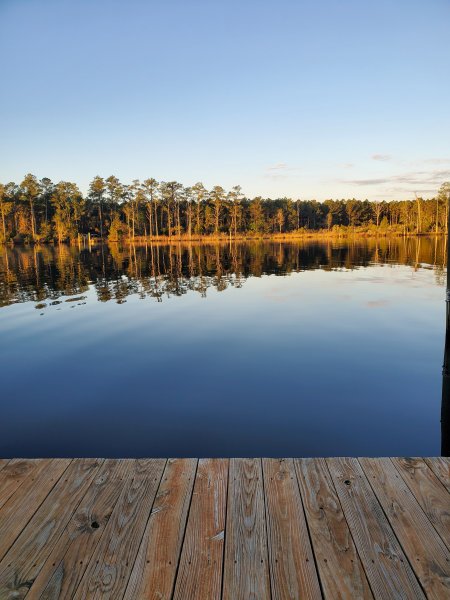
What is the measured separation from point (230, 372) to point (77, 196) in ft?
251

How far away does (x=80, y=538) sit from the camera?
2.11 metres

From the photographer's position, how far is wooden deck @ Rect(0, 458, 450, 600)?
178 cm

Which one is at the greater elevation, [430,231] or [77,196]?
[77,196]

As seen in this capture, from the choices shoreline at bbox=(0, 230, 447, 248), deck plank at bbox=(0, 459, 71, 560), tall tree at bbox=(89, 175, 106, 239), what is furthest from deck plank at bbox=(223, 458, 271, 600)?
tall tree at bbox=(89, 175, 106, 239)

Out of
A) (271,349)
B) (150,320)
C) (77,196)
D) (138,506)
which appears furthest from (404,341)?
(77,196)

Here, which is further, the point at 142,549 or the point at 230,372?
the point at 230,372

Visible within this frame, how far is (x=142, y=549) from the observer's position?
2.01 meters

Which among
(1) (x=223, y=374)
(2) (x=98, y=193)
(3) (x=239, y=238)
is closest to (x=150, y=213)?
(2) (x=98, y=193)

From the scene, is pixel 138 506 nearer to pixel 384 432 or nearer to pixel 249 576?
pixel 249 576

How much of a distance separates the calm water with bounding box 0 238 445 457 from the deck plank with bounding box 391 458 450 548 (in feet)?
5.44

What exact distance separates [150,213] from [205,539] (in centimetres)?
7593

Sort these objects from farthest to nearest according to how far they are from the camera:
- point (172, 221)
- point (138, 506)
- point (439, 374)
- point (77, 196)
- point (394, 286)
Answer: point (172, 221), point (77, 196), point (394, 286), point (439, 374), point (138, 506)

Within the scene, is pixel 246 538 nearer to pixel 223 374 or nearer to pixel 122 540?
pixel 122 540

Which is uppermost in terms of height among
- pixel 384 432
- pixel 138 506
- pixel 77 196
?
pixel 77 196
